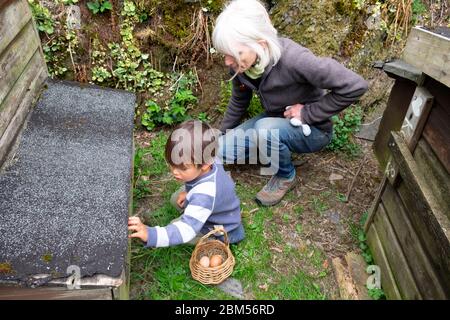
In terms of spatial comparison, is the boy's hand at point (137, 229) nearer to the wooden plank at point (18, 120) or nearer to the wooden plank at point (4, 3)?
the wooden plank at point (18, 120)

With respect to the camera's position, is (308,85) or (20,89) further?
(308,85)

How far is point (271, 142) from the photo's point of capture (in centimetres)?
334

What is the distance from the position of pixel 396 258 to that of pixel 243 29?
1.88 meters

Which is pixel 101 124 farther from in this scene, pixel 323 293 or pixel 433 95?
pixel 433 95


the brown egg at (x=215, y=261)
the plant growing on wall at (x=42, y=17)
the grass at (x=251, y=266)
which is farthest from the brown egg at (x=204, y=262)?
the plant growing on wall at (x=42, y=17)

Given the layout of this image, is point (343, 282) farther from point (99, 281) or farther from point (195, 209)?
point (99, 281)

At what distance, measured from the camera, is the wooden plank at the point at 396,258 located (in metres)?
2.33

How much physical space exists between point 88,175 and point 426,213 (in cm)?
207

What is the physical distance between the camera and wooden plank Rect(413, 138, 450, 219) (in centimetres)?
210

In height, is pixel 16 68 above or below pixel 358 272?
above

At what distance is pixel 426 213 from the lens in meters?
2.10

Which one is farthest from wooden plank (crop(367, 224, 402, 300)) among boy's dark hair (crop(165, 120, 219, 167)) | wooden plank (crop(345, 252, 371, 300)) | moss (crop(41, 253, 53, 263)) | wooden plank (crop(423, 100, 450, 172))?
moss (crop(41, 253, 53, 263))

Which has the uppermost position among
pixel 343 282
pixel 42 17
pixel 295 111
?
pixel 42 17

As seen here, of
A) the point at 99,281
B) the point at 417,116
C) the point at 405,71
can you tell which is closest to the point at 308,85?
the point at 405,71
